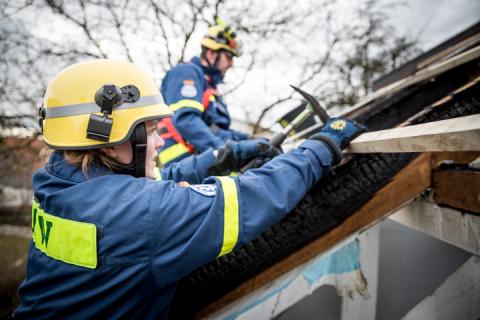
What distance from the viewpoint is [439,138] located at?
0.75 metres

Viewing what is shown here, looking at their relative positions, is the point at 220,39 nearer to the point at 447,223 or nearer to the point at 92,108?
the point at 92,108

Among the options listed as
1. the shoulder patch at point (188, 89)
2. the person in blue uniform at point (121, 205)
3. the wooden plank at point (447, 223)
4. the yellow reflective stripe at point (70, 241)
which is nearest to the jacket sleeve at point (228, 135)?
the shoulder patch at point (188, 89)

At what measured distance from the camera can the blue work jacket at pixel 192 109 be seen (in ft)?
7.47

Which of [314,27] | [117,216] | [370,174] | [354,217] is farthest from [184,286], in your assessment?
[314,27]

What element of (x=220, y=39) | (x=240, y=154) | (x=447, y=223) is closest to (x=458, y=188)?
Answer: (x=447, y=223)

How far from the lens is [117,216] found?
37.5 inches

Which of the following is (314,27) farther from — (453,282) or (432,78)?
(453,282)

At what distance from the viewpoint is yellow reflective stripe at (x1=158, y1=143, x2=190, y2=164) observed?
2.54m

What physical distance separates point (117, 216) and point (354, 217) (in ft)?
3.56

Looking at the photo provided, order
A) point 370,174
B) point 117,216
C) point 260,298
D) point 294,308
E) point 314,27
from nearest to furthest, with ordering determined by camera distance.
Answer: point 117,216, point 370,174, point 260,298, point 294,308, point 314,27

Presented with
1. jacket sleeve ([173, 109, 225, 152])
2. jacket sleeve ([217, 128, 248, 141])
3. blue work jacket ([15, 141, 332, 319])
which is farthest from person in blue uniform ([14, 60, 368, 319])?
jacket sleeve ([217, 128, 248, 141])

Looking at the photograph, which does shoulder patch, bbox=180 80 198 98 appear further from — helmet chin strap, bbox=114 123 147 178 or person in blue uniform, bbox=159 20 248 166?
helmet chin strap, bbox=114 123 147 178

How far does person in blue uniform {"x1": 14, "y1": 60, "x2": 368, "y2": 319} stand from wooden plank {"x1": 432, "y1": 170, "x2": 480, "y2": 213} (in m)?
0.44

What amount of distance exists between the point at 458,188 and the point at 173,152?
211 centimetres
